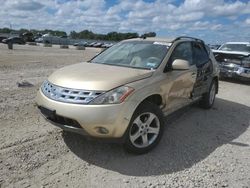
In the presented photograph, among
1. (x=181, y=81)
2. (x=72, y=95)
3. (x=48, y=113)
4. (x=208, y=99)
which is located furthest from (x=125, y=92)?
(x=208, y=99)

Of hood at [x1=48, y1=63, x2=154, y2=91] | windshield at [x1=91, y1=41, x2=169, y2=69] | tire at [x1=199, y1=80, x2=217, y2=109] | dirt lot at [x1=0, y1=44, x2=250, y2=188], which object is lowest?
dirt lot at [x1=0, y1=44, x2=250, y2=188]

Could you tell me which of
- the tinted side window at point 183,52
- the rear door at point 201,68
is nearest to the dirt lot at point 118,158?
the rear door at point 201,68

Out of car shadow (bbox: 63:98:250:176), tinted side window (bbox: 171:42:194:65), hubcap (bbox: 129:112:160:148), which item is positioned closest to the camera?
car shadow (bbox: 63:98:250:176)

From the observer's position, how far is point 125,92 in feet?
12.1

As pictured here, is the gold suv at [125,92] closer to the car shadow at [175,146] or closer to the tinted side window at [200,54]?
the car shadow at [175,146]

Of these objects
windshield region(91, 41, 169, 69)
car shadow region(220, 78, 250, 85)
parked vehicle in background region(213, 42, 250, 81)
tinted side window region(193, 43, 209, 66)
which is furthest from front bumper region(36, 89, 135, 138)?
car shadow region(220, 78, 250, 85)

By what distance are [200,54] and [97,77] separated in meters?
3.23

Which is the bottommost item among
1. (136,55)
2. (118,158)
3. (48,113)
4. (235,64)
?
(118,158)

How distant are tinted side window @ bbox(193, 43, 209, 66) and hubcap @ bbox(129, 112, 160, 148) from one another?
222cm

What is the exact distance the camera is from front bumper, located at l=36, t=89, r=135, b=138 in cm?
351

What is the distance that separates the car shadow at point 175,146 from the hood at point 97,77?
0.84m

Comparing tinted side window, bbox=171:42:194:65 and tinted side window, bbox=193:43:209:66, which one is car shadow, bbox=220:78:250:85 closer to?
tinted side window, bbox=193:43:209:66

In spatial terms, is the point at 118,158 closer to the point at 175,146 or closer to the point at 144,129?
the point at 144,129

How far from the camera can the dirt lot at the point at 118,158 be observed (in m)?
3.41
